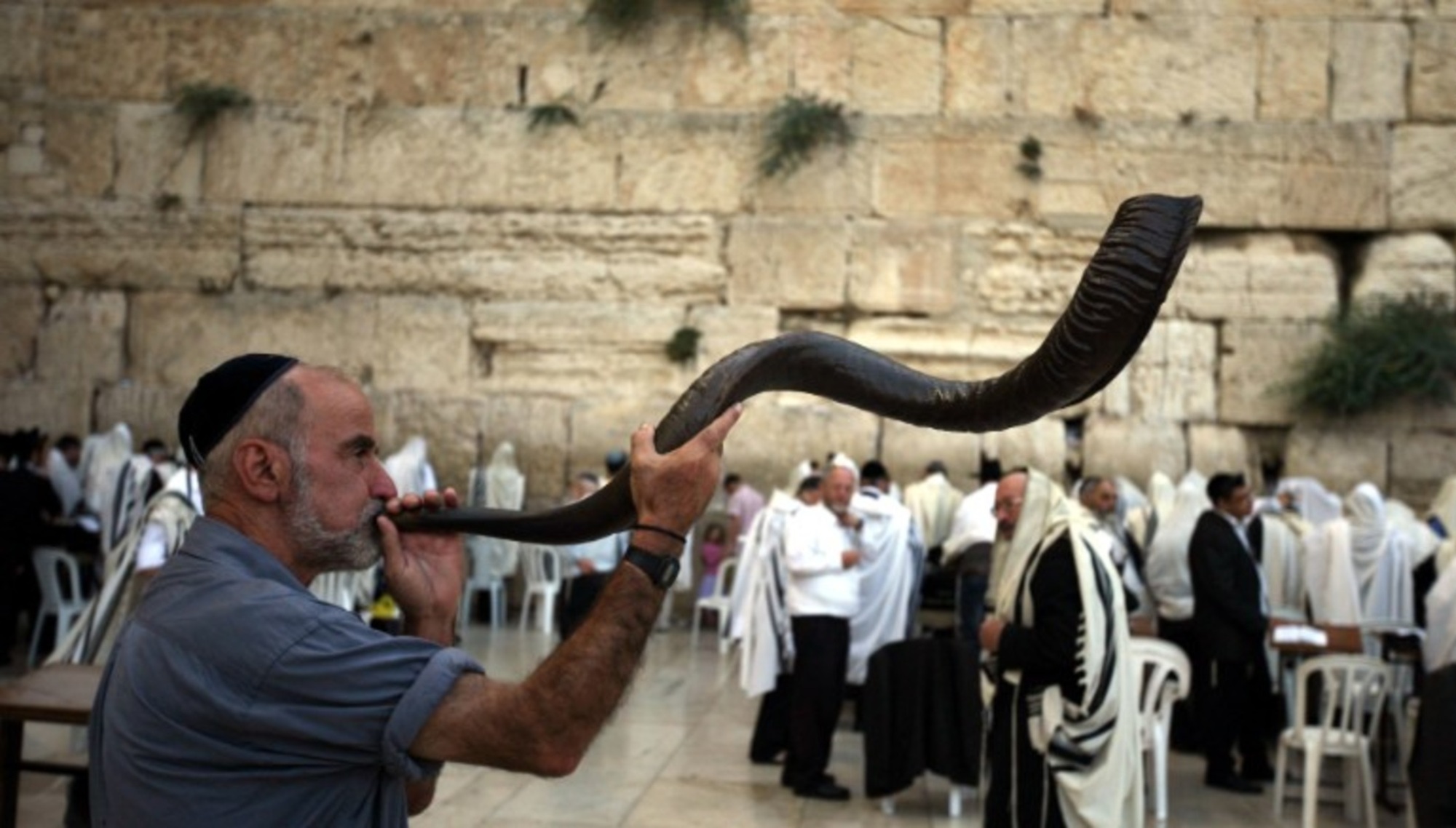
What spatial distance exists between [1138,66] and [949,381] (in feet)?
39.0

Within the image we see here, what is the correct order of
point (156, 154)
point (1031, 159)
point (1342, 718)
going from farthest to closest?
point (156, 154) < point (1031, 159) < point (1342, 718)

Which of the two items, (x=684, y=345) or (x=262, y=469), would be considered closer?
(x=262, y=469)

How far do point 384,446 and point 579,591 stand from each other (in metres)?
4.61

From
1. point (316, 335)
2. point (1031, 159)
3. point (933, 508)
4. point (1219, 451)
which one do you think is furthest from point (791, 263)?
point (316, 335)

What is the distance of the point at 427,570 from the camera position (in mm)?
2332

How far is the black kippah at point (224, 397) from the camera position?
2.03m

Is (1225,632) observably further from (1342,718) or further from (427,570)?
(427,570)

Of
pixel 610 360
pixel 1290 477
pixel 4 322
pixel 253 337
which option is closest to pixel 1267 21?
pixel 1290 477

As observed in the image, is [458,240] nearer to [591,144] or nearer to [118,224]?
[591,144]

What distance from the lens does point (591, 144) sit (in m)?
13.5

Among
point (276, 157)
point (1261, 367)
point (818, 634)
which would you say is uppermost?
point (276, 157)

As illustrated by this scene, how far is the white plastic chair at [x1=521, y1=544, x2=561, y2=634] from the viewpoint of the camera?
1202 centimetres

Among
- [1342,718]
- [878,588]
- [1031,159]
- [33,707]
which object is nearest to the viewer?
[33,707]

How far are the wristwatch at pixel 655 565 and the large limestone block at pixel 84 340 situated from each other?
42.4ft
